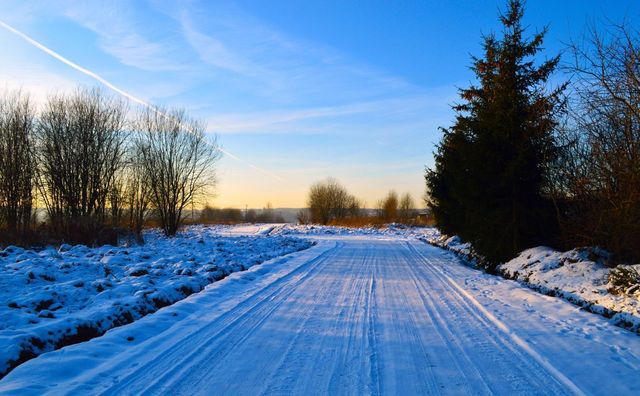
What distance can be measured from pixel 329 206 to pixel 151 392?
76.3 meters

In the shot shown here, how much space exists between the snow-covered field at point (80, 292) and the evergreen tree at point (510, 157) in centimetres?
822

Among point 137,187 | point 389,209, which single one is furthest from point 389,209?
point 137,187

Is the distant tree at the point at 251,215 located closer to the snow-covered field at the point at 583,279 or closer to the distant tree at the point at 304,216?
the distant tree at the point at 304,216

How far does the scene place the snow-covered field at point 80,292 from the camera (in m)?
5.76

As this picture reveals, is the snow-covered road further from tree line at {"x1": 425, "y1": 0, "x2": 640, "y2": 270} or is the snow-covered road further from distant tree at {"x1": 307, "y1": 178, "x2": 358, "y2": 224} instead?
distant tree at {"x1": 307, "y1": 178, "x2": 358, "y2": 224}

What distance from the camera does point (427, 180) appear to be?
83.7ft

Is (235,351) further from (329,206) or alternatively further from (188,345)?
(329,206)

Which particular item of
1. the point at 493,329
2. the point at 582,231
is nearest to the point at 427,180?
the point at 582,231

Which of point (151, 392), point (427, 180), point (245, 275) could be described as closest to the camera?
point (151, 392)

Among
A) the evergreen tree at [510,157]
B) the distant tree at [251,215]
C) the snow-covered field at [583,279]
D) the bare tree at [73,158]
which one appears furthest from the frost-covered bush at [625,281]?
the distant tree at [251,215]

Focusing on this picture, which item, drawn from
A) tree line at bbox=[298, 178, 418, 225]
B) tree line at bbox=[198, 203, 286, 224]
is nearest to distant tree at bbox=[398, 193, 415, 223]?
tree line at bbox=[298, 178, 418, 225]

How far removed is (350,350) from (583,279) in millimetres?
6599

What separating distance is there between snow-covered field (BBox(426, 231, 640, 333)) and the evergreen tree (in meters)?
1.03

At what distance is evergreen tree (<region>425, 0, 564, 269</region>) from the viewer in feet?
45.0
